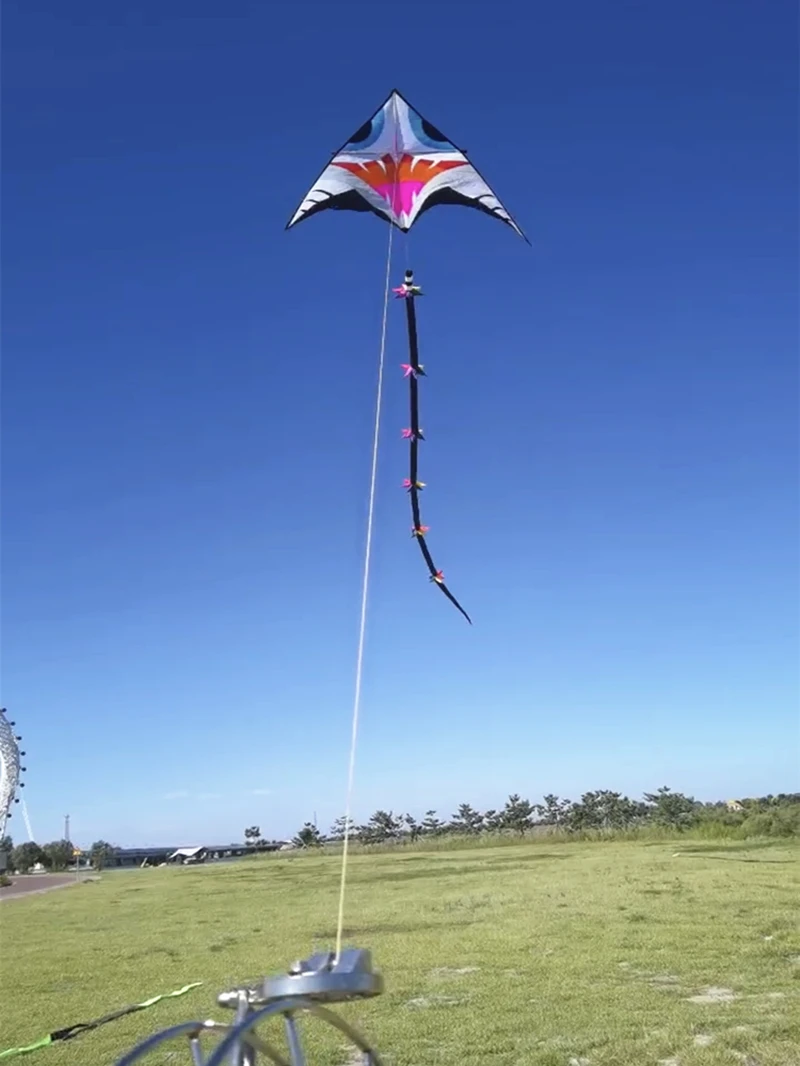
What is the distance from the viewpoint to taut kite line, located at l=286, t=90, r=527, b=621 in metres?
6.19

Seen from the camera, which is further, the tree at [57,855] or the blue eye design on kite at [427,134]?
the tree at [57,855]

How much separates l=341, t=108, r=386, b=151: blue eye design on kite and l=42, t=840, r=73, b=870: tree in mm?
81454

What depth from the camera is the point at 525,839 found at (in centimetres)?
4694

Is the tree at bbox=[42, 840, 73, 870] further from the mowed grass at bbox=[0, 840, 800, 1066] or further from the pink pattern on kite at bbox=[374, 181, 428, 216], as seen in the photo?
the pink pattern on kite at bbox=[374, 181, 428, 216]

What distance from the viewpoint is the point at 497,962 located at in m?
11.6

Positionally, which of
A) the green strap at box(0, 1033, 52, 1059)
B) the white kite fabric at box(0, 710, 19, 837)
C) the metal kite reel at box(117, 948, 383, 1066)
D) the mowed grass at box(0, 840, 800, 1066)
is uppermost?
the white kite fabric at box(0, 710, 19, 837)

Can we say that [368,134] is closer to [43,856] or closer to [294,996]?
[294,996]

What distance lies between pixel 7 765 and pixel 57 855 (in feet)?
191

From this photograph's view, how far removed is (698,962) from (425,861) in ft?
90.3

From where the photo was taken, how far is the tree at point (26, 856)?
3115 inches

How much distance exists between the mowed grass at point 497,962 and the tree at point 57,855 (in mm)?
57267

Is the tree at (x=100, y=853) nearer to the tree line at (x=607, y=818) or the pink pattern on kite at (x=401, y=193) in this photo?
the tree line at (x=607, y=818)

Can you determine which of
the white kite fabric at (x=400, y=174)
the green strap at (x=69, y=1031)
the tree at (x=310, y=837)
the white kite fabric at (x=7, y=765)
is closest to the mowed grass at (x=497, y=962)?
the green strap at (x=69, y=1031)

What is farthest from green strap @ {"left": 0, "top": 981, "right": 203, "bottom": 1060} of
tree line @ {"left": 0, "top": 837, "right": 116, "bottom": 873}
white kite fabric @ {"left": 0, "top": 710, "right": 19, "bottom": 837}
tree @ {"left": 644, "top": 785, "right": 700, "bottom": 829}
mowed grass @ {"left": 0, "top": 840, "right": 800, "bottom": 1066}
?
tree line @ {"left": 0, "top": 837, "right": 116, "bottom": 873}
